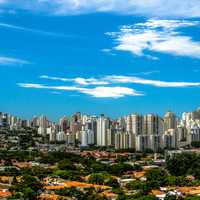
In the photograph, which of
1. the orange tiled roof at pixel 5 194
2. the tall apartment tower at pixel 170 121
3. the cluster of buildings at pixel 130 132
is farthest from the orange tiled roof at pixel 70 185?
the tall apartment tower at pixel 170 121

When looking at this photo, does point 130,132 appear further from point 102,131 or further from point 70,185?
point 70,185

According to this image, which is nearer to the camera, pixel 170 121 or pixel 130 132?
pixel 130 132

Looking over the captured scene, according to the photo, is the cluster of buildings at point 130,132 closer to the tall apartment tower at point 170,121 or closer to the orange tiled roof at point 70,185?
the tall apartment tower at point 170,121

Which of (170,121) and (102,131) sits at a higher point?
(170,121)

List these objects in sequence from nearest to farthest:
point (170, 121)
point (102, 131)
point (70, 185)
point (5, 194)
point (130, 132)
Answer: point (5, 194)
point (70, 185)
point (130, 132)
point (102, 131)
point (170, 121)

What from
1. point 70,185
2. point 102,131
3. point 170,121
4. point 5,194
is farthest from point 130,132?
point 5,194

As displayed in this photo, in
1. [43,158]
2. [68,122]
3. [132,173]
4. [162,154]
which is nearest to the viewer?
[132,173]

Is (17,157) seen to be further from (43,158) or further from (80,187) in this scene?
(80,187)

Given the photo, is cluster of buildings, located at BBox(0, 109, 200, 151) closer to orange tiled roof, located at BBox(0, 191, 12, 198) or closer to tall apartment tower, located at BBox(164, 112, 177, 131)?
tall apartment tower, located at BBox(164, 112, 177, 131)

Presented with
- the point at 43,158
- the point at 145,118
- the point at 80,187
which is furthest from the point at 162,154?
the point at 80,187
